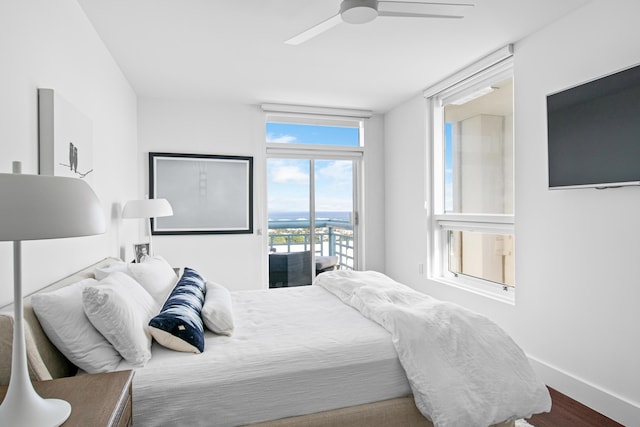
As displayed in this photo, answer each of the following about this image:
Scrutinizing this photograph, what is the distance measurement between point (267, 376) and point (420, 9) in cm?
206

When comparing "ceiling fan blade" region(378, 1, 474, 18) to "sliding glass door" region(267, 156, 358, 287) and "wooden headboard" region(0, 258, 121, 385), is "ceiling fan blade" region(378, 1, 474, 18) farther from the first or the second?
"sliding glass door" region(267, 156, 358, 287)

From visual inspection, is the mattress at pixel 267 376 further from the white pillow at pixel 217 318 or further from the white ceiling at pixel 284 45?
the white ceiling at pixel 284 45

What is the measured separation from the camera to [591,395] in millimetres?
2457

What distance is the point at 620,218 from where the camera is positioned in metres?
2.30

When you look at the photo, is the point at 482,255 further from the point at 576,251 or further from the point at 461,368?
the point at 461,368

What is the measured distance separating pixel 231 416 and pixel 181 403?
0.21 meters

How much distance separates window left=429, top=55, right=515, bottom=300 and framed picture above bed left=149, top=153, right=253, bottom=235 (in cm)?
225

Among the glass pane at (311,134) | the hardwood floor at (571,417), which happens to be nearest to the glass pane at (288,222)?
the glass pane at (311,134)

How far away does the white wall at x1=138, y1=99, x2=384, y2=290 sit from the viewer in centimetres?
440

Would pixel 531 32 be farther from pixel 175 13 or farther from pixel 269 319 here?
pixel 269 319

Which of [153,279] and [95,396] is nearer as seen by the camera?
[95,396]

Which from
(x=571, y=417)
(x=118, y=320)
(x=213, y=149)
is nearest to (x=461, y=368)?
(x=571, y=417)

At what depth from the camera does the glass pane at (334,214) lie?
5062 millimetres

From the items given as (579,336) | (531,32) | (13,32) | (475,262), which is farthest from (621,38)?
(13,32)
